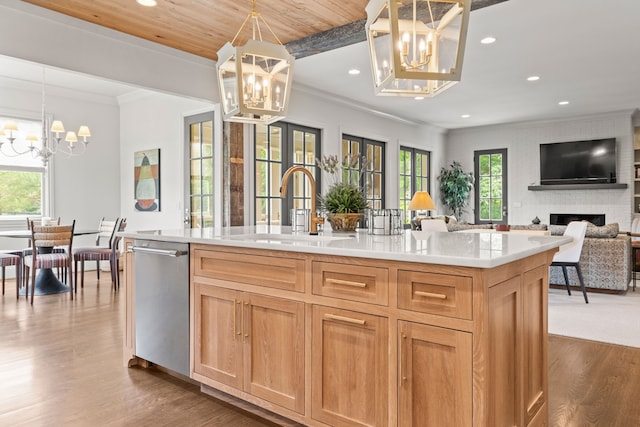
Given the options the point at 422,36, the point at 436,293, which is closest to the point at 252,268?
the point at 436,293

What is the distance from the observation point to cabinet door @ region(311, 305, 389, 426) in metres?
A: 1.79

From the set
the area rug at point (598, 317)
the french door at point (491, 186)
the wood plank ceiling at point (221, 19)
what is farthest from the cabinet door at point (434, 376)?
the french door at point (491, 186)

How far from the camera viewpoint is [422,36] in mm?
1884

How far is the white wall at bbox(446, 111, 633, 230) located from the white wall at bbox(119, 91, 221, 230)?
626 cm

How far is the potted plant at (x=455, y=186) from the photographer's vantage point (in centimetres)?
963

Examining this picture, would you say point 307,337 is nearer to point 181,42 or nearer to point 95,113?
point 181,42

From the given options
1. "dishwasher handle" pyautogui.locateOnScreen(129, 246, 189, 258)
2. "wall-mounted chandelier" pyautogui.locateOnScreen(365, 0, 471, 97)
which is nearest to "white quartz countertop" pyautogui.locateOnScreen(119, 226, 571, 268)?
"dishwasher handle" pyautogui.locateOnScreen(129, 246, 189, 258)

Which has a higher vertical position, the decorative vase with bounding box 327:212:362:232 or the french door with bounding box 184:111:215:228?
the french door with bounding box 184:111:215:228

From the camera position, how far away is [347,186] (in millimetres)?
2836

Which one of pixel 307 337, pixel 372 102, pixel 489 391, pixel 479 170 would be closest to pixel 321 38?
pixel 372 102

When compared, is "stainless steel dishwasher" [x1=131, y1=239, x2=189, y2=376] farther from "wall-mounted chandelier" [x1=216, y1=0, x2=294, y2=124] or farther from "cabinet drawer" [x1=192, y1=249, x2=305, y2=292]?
"wall-mounted chandelier" [x1=216, y1=0, x2=294, y2=124]

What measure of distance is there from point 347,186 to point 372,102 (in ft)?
15.6

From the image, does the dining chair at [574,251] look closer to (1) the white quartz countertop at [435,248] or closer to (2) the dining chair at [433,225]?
(2) the dining chair at [433,225]

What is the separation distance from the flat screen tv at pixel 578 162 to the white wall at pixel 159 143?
6654 millimetres
